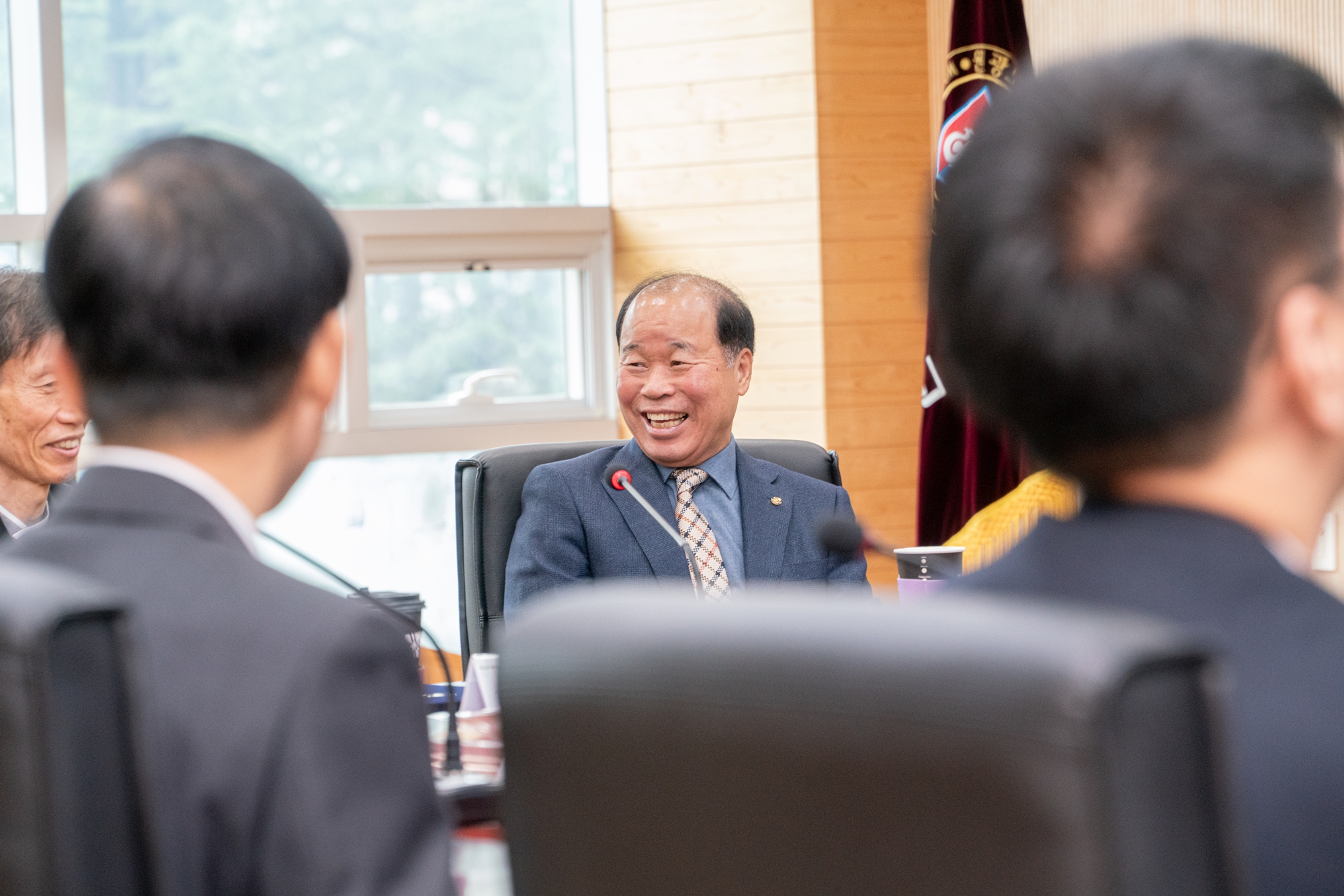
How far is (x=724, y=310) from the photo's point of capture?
2.75m

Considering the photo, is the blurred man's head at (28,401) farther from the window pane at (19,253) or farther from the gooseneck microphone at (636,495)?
the window pane at (19,253)

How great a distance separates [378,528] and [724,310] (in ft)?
6.28

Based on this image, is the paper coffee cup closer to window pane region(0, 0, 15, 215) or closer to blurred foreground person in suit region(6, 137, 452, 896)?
blurred foreground person in suit region(6, 137, 452, 896)

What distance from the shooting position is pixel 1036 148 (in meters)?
0.64

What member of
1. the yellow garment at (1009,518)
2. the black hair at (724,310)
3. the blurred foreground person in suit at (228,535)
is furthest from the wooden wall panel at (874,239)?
the blurred foreground person in suit at (228,535)

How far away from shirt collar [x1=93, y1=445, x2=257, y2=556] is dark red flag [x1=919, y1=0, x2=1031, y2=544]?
3.01 m

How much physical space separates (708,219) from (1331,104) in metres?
3.69

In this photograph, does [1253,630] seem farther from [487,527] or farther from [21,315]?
[21,315]

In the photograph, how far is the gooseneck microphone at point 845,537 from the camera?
58.4 inches

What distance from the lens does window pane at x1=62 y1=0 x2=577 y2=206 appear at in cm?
422

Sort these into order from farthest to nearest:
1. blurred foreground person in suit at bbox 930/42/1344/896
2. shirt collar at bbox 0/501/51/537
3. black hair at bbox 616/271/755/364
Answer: black hair at bbox 616/271/755/364, shirt collar at bbox 0/501/51/537, blurred foreground person in suit at bbox 930/42/1344/896

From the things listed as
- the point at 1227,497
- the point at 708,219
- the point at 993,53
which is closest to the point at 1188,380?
the point at 1227,497

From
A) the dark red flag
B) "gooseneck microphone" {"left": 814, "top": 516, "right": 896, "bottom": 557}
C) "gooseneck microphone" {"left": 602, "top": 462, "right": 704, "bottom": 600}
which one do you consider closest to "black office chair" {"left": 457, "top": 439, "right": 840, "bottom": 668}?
"gooseneck microphone" {"left": 602, "top": 462, "right": 704, "bottom": 600}

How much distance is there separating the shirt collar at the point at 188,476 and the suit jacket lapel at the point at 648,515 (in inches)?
63.0
